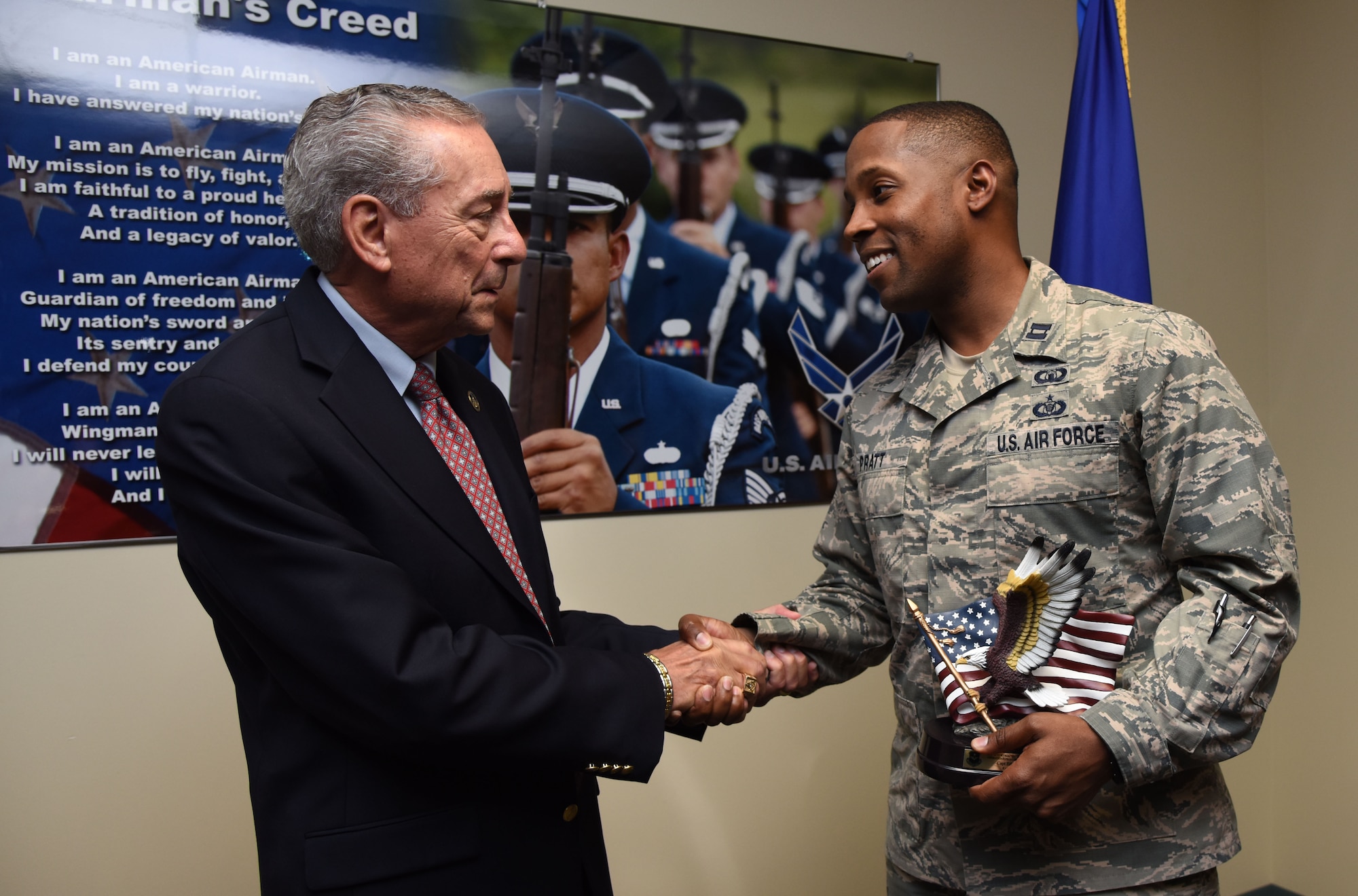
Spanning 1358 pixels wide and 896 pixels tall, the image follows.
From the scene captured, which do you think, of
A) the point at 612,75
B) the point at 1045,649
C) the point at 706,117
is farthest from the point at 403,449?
the point at 706,117

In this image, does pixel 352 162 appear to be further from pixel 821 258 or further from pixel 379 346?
pixel 821 258

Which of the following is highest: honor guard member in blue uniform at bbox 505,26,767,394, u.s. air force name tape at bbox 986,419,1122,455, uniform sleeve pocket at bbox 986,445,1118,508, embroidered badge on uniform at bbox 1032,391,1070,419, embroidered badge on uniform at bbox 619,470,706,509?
honor guard member in blue uniform at bbox 505,26,767,394

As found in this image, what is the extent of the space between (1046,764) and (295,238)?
70.5 inches

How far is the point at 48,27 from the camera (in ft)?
6.10

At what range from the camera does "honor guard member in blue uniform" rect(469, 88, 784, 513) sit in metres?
2.22

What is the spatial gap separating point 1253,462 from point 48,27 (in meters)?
2.24

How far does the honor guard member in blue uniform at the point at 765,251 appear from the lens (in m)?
2.42

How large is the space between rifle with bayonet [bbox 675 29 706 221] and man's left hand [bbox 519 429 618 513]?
0.64 metres

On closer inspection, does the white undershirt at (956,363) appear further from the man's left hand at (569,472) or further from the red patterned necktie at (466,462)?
the man's left hand at (569,472)

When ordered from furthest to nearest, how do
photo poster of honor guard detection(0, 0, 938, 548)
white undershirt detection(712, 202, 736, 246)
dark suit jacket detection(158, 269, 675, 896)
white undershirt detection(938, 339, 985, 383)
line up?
1. white undershirt detection(712, 202, 736, 246)
2. photo poster of honor guard detection(0, 0, 938, 548)
3. white undershirt detection(938, 339, 985, 383)
4. dark suit jacket detection(158, 269, 675, 896)

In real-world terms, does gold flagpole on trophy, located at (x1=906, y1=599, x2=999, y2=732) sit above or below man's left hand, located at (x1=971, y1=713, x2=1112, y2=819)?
above

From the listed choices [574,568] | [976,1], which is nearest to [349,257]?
[574,568]

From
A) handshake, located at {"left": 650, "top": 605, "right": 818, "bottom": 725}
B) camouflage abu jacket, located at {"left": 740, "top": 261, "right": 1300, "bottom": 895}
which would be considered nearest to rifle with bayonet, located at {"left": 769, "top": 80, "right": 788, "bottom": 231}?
camouflage abu jacket, located at {"left": 740, "top": 261, "right": 1300, "bottom": 895}

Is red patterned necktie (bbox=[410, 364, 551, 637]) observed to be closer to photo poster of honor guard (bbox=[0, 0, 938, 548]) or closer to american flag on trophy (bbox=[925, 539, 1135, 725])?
photo poster of honor guard (bbox=[0, 0, 938, 548])
